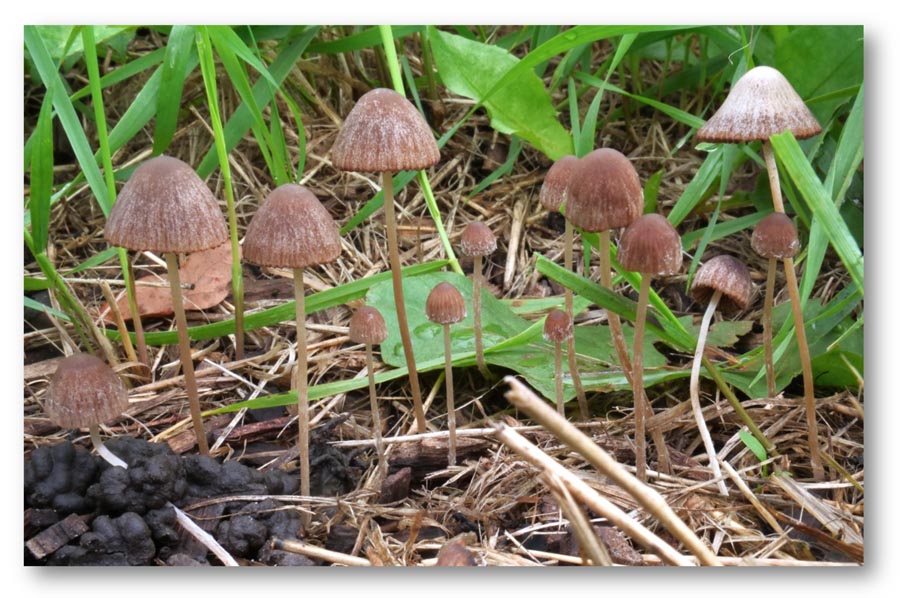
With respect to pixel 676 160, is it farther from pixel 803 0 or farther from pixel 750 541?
pixel 750 541

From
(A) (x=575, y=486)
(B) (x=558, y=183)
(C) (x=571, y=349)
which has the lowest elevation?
(A) (x=575, y=486)

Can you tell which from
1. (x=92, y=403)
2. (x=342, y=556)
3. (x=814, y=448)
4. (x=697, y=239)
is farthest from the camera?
(x=697, y=239)

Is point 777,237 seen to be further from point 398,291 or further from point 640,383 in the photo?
point 398,291

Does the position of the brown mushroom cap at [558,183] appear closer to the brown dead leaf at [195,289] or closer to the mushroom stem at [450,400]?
the mushroom stem at [450,400]

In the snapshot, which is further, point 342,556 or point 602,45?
point 602,45

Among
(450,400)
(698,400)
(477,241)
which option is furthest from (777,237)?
(450,400)

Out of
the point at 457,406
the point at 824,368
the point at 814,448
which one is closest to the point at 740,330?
the point at 824,368
